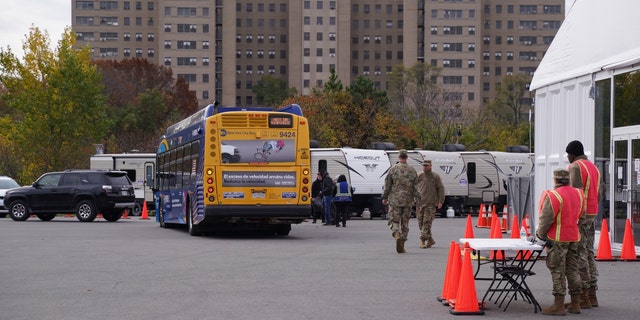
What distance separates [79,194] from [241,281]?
2215cm

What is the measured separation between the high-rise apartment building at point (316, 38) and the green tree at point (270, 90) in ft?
7.10

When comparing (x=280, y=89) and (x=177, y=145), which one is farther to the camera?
(x=280, y=89)

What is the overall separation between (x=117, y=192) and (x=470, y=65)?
420 ft

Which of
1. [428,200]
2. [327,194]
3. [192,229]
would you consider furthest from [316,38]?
[428,200]

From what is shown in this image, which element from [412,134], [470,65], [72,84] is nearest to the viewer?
[72,84]

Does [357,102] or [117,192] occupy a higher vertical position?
[357,102]

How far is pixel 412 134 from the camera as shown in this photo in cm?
7619

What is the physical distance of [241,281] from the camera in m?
15.3

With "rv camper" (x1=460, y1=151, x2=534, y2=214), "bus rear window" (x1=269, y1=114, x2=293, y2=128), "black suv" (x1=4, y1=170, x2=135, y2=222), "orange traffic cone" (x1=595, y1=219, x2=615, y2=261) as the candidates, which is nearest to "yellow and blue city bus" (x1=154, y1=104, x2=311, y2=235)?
"bus rear window" (x1=269, y1=114, x2=293, y2=128)

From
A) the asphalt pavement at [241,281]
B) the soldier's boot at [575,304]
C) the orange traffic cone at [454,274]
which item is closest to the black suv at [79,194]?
the asphalt pavement at [241,281]

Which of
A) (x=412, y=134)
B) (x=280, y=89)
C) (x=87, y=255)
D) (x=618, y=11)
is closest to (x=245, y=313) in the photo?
(x=87, y=255)

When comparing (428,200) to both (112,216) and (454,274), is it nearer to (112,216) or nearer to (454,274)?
(454,274)

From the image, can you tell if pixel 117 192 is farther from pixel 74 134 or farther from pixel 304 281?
pixel 304 281

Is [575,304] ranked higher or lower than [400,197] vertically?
lower
